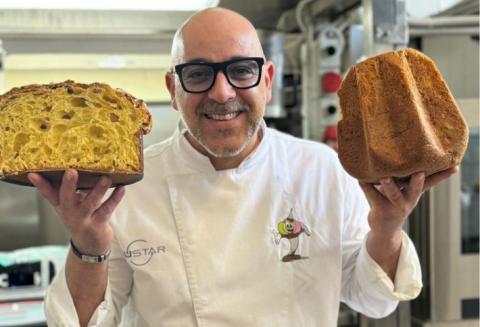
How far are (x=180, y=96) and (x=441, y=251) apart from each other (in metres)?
1.17

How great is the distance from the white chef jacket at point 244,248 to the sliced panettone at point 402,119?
0.99 feet

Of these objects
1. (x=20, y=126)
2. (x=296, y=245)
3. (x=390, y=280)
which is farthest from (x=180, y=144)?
(x=390, y=280)

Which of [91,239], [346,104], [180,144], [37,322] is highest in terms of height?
[346,104]

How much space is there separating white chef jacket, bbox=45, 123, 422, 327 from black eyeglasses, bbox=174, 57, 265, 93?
8.5 inches

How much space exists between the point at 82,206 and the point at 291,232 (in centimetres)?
55

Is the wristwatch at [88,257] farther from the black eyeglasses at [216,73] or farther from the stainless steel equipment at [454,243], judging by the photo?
the stainless steel equipment at [454,243]

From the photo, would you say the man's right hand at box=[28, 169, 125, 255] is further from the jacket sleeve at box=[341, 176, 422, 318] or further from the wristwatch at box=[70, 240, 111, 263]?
the jacket sleeve at box=[341, 176, 422, 318]

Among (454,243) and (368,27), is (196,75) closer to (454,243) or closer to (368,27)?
(368,27)

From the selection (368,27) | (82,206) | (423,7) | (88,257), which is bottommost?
(88,257)

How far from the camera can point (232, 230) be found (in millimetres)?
1237

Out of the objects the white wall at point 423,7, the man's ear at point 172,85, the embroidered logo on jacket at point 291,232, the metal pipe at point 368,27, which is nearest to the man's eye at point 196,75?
the man's ear at point 172,85

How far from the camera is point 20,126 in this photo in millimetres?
866

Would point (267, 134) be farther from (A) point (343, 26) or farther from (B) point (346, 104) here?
(A) point (343, 26)

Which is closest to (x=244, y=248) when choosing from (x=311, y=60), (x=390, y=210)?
(x=390, y=210)
